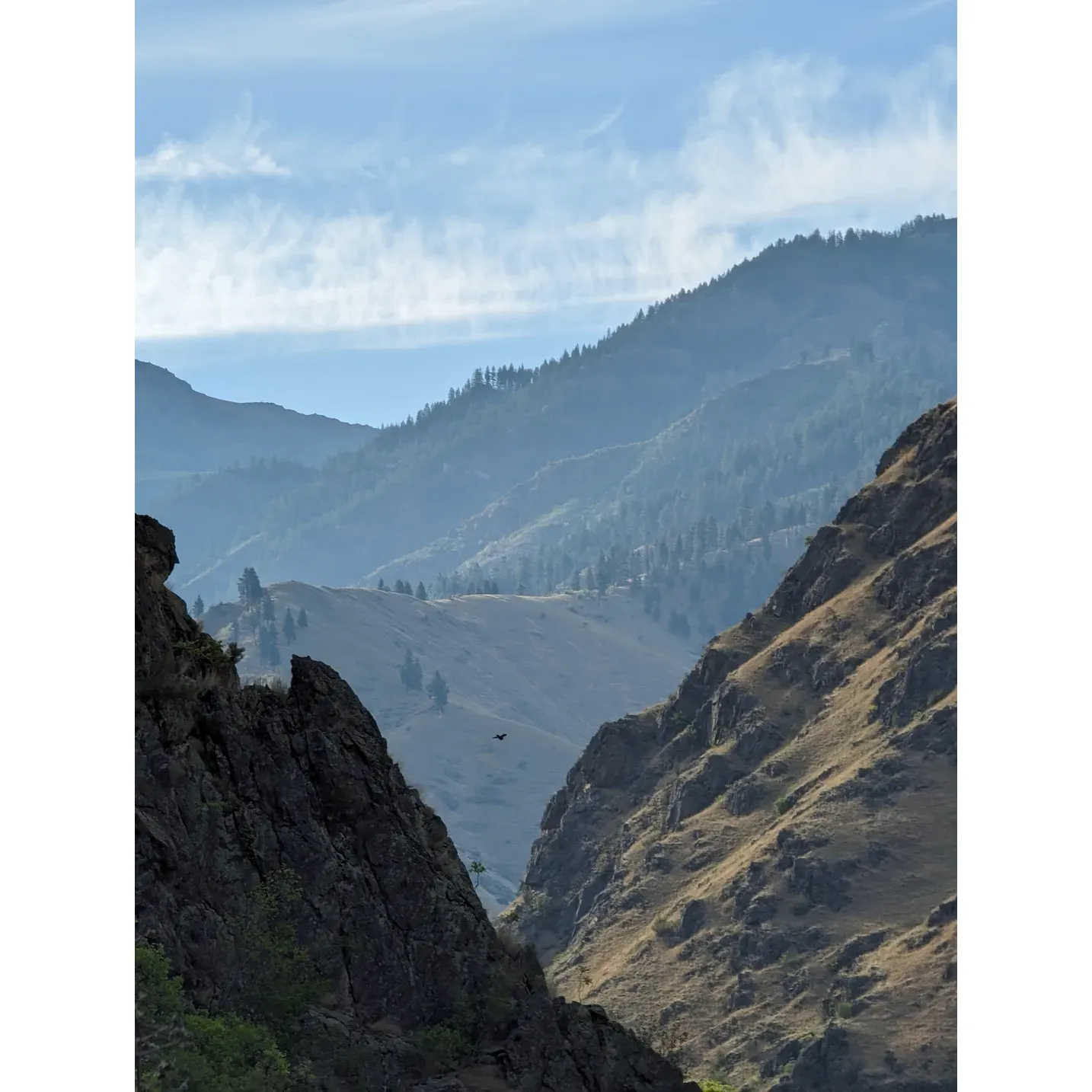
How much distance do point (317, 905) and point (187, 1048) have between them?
5.62 m

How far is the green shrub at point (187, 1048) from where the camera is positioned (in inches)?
960

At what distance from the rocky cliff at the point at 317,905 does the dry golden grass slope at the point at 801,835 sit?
50200 millimetres

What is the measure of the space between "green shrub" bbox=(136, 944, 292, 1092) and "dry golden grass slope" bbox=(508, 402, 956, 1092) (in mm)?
55951

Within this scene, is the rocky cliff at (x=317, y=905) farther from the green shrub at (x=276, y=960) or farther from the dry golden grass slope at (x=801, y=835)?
the dry golden grass slope at (x=801, y=835)

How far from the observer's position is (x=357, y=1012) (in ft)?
99.5

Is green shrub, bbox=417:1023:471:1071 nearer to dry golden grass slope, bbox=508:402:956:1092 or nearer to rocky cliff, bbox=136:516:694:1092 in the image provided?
rocky cliff, bbox=136:516:694:1092

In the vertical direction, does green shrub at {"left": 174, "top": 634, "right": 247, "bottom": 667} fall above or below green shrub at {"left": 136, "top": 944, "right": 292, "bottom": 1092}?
above

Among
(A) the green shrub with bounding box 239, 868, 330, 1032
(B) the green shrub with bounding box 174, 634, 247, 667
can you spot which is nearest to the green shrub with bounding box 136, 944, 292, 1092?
(A) the green shrub with bounding box 239, 868, 330, 1032

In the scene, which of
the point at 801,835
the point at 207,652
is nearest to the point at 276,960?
the point at 207,652

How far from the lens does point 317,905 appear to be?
101 ft

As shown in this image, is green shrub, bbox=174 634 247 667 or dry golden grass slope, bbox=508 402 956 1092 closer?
green shrub, bbox=174 634 247 667

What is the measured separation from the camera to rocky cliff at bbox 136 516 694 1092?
92.9 ft
